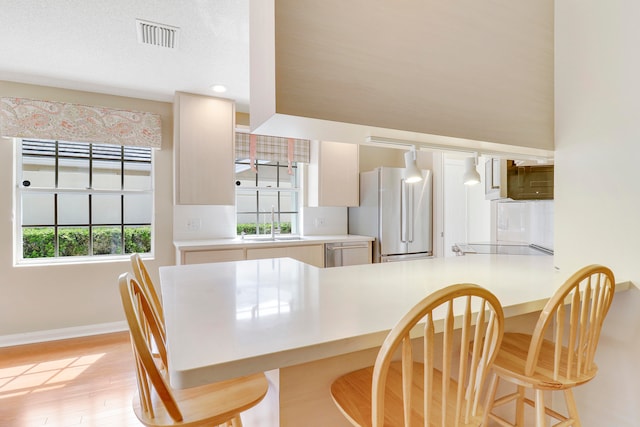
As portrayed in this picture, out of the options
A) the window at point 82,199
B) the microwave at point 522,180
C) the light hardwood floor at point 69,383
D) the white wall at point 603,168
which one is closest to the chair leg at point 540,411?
the white wall at point 603,168

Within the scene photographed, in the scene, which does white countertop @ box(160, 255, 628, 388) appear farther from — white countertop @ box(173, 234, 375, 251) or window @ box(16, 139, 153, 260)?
window @ box(16, 139, 153, 260)

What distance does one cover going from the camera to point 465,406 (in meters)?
0.88

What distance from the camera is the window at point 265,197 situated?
3971 millimetres

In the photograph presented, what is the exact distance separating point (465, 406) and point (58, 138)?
380cm

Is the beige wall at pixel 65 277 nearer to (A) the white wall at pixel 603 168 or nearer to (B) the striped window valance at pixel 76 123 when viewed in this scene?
(B) the striped window valance at pixel 76 123

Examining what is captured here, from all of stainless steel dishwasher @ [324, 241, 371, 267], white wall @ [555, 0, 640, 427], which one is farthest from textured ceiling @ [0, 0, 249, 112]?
stainless steel dishwasher @ [324, 241, 371, 267]

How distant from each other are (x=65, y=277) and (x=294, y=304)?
10.4 feet

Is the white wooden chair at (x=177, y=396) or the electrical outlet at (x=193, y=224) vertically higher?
the electrical outlet at (x=193, y=224)

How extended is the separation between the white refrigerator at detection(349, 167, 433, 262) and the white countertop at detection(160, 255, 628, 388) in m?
1.94

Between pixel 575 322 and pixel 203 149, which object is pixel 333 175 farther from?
pixel 575 322

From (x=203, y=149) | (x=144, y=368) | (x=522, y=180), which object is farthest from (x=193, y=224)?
(x=522, y=180)

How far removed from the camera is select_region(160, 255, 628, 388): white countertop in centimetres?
73

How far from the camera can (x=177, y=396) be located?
1029 millimetres

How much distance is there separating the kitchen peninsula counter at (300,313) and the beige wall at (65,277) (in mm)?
2097
